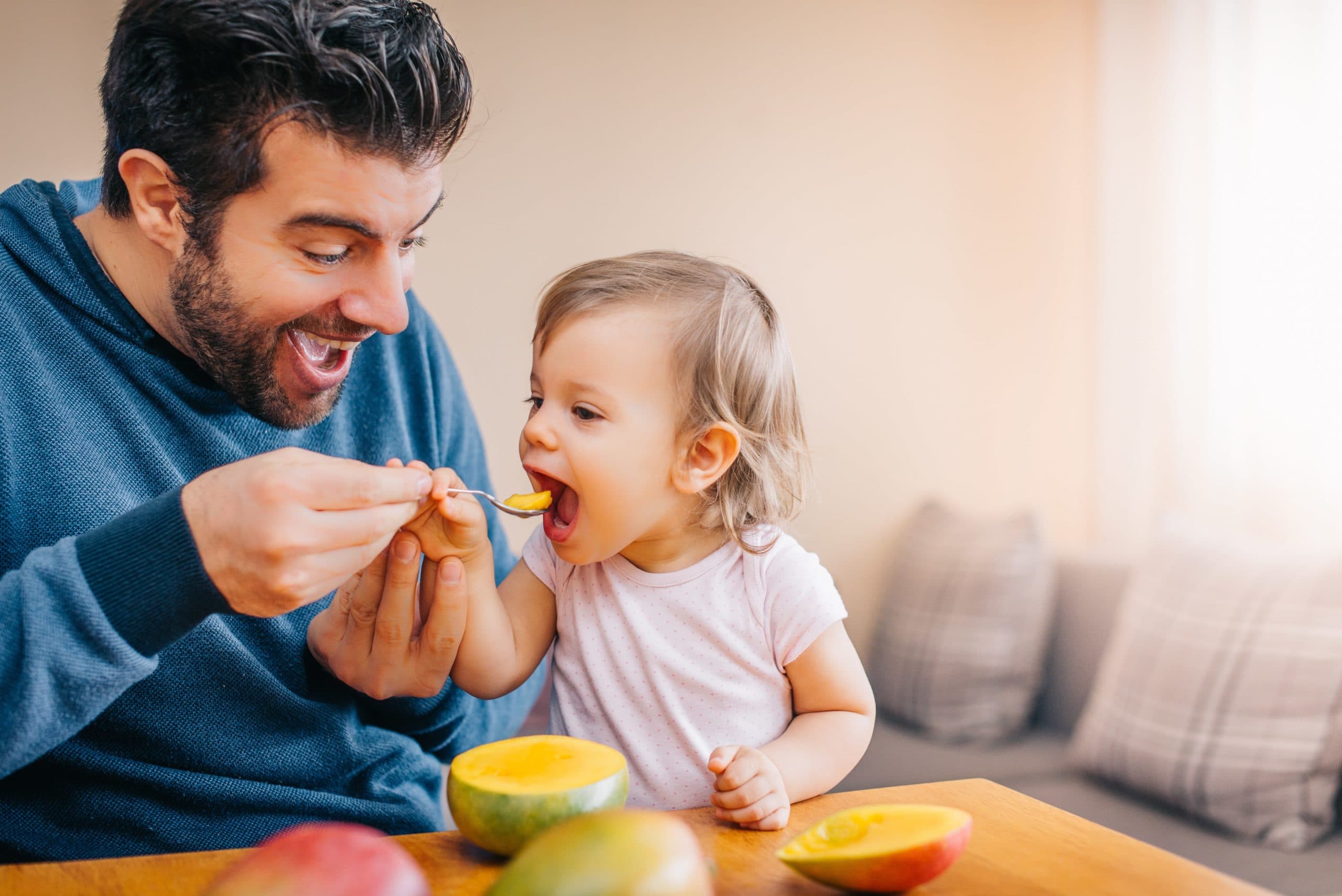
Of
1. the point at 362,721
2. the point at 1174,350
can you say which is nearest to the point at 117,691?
the point at 362,721

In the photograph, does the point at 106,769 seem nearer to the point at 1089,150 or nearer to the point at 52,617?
the point at 52,617

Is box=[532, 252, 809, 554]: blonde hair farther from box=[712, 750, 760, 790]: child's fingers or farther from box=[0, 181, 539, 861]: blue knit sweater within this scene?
box=[0, 181, 539, 861]: blue knit sweater

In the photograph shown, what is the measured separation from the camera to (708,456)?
1.15 metres

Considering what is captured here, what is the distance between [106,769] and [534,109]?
84.4 inches

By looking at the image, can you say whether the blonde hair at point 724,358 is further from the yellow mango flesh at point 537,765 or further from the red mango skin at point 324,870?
the red mango skin at point 324,870

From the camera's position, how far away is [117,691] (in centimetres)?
80

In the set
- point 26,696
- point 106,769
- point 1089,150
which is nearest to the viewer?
point 26,696

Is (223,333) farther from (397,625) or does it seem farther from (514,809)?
(514,809)

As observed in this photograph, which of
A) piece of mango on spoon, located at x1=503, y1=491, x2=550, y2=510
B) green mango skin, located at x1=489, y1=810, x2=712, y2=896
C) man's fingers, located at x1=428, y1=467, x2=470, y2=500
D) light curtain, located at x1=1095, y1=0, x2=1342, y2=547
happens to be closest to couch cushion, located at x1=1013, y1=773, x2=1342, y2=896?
light curtain, located at x1=1095, y1=0, x2=1342, y2=547

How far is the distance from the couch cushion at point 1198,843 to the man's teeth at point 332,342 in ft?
4.69

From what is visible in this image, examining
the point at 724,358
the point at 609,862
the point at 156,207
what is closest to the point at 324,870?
the point at 609,862

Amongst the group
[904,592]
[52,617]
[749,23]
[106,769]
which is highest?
[749,23]

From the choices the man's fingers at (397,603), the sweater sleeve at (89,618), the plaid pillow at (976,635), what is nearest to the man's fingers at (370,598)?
the man's fingers at (397,603)

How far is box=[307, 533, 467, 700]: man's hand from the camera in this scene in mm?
1028
